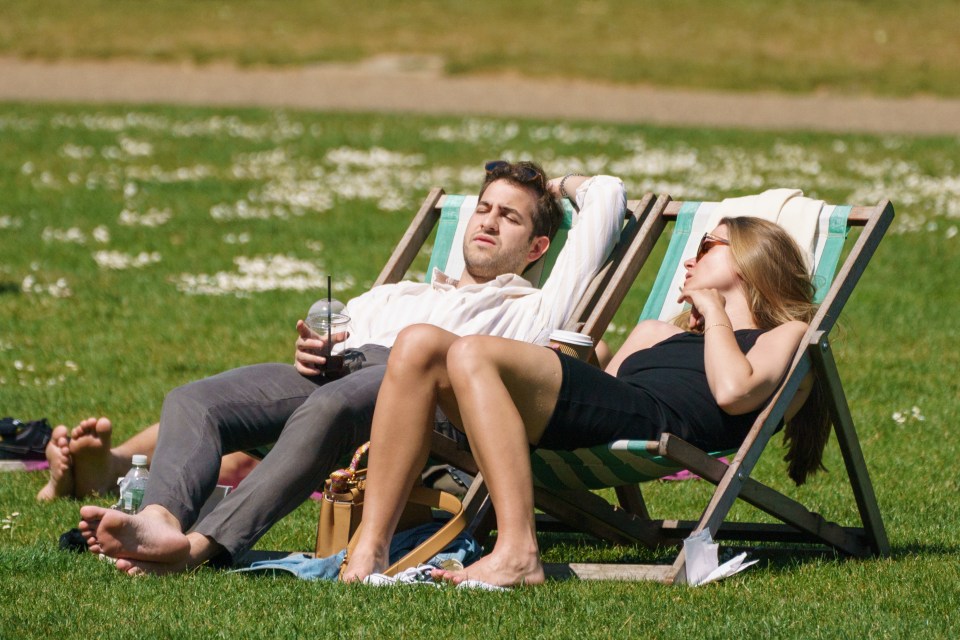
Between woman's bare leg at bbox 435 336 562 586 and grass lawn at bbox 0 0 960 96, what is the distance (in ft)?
60.8

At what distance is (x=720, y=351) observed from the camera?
14.6 ft

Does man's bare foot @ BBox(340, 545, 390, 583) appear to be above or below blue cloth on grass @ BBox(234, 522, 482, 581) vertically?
above

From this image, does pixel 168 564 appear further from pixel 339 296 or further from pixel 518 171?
pixel 339 296

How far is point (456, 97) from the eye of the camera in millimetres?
20453

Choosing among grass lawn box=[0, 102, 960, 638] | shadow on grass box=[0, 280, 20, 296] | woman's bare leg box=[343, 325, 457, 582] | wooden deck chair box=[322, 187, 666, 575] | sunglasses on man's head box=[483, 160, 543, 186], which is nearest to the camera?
grass lawn box=[0, 102, 960, 638]

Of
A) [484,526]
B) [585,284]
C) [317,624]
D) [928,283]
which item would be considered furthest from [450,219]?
[928,283]

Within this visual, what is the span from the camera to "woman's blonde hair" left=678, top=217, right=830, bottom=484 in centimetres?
482

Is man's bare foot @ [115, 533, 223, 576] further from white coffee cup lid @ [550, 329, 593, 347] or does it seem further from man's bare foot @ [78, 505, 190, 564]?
white coffee cup lid @ [550, 329, 593, 347]

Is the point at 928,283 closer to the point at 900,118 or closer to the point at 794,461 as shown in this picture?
the point at 794,461

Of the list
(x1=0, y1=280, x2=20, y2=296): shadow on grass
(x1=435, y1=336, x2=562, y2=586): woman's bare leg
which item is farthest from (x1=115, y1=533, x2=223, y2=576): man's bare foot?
(x1=0, y1=280, x2=20, y2=296): shadow on grass

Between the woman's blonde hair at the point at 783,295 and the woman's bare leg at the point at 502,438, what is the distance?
99cm

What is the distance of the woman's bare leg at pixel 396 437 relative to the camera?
4.16 m

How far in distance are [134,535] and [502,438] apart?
1.03 meters

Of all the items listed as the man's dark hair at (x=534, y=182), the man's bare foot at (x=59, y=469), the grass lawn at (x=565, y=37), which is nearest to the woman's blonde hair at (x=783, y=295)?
the man's dark hair at (x=534, y=182)
